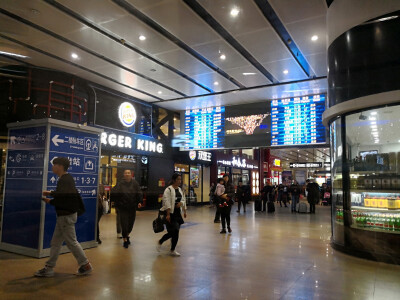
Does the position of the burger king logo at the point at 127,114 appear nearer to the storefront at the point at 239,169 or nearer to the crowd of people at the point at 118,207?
the crowd of people at the point at 118,207

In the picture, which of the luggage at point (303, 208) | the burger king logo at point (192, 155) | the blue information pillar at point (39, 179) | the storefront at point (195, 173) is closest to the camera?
the blue information pillar at point (39, 179)

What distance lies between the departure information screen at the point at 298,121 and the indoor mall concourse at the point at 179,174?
0.15 ft

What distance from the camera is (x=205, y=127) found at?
1227 centimetres

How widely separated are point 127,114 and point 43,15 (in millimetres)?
6100

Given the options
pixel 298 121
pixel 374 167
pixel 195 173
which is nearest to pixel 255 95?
pixel 298 121

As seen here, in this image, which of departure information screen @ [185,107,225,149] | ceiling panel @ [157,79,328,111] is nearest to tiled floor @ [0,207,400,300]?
ceiling panel @ [157,79,328,111]

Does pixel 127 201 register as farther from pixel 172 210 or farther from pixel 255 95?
pixel 255 95

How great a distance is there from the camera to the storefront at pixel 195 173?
626 inches

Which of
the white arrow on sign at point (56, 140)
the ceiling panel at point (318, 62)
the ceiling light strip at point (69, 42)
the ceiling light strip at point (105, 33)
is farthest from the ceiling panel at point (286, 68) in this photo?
the white arrow on sign at point (56, 140)

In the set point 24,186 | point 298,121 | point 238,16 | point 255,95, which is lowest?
point 24,186

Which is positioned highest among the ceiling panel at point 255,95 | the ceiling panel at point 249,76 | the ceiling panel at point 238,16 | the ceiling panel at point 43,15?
the ceiling panel at point 43,15

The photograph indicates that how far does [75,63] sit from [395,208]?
8.69 meters

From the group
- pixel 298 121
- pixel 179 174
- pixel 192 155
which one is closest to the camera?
pixel 179 174

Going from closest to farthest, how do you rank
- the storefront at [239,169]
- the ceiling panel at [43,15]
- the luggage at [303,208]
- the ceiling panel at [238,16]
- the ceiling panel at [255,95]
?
the ceiling panel at [238,16] → the ceiling panel at [43,15] → the ceiling panel at [255,95] → the luggage at [303,208] → the storefront at [239,169]
